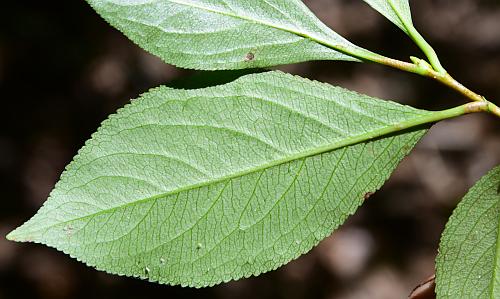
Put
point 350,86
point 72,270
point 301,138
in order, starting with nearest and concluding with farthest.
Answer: point 301,138
point 72,270
point 350,86

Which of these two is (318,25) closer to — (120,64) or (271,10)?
(271,10)

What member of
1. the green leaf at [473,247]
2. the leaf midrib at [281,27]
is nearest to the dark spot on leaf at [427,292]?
the green leaf at [473,247]

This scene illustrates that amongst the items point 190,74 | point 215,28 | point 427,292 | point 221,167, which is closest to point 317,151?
point 221,167

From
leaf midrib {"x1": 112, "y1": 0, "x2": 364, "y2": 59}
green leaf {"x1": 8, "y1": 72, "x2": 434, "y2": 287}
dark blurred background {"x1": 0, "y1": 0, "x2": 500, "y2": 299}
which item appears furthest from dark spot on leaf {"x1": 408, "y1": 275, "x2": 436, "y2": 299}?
dark blurred background {"x1": 0, "y1": 0, "x2": 500, "y2": 299}

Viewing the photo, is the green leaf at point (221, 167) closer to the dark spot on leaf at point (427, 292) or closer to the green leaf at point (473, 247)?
the green leaf at point (473, 247)

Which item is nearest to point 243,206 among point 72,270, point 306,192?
point 306,192

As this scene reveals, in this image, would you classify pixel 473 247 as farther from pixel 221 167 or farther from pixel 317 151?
pixel 221 167

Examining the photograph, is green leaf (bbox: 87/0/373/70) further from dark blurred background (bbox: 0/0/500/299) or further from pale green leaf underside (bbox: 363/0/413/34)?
dark blurred background (bbox: 0/0/500/299)
